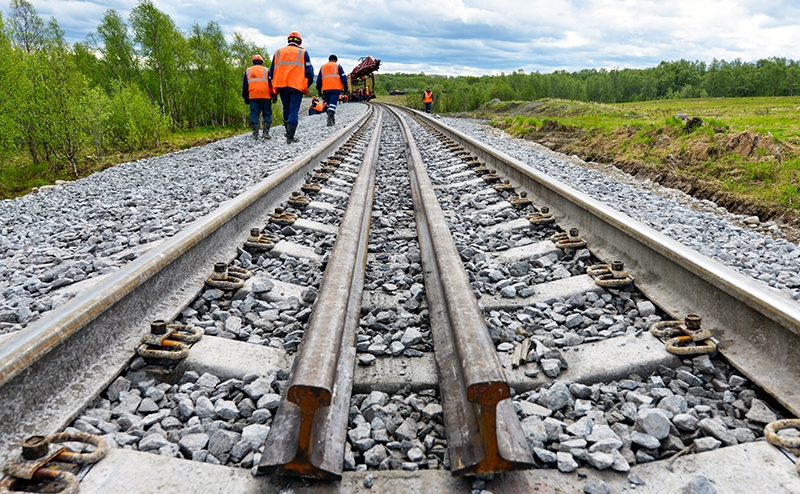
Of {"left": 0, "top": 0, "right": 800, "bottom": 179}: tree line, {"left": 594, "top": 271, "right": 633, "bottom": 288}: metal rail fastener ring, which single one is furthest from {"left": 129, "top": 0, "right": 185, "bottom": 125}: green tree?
{"left": 594, "top": 271, "right": 633, "bottom": 288}: metal rail fastener ring

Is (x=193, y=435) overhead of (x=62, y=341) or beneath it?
beneath

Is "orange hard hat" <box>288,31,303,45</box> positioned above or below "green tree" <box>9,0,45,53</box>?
below

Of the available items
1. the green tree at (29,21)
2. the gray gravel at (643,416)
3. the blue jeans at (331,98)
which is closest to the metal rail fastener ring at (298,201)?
the gray gravel at (643,416)

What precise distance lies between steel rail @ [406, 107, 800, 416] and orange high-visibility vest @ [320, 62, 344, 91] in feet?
37.4

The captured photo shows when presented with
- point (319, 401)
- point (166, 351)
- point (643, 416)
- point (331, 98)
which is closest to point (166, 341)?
point (166, 351)

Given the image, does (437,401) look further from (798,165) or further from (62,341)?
(798,165)

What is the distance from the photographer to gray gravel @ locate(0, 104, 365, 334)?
2.65 meters

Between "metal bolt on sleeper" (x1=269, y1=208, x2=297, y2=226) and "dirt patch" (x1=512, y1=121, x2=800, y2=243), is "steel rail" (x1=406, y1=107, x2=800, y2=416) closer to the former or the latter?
"metal bolt on sleeper" (x1=269, y1=208, x2=297, y2=226)

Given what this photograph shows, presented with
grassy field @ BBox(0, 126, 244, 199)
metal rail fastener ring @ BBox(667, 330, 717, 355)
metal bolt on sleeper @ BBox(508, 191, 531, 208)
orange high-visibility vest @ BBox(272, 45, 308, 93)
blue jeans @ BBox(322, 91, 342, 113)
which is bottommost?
grassy field @ BBox(0, 126, 244, 199)

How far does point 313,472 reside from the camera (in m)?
1.42

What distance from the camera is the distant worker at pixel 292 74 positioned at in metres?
10.1

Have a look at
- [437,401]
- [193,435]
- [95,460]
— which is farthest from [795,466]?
[95,460]

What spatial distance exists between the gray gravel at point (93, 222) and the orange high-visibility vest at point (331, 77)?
273 inches

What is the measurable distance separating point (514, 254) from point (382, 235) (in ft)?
3.46
